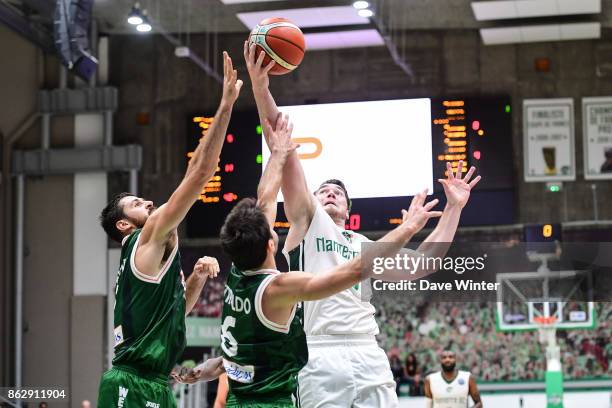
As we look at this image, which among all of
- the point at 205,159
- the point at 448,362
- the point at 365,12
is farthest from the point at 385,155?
the point at 205,159

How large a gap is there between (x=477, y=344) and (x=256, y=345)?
9.45 m

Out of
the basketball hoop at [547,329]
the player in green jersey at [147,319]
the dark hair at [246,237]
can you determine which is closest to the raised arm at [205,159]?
the player in green jersey at [147,319]

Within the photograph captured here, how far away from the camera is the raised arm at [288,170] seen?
504 centimetres

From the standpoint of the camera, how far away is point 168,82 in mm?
14156

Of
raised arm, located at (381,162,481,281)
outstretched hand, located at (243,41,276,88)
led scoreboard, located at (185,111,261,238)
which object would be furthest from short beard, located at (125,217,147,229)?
led scoreboard, located at (185,111,261,238)

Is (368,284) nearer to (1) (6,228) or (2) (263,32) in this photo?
(2) (263,32)

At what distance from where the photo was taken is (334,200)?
19.6ft

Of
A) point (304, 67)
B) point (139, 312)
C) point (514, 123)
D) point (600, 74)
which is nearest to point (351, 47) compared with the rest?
point (304, 67)

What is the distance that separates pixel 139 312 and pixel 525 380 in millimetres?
9290

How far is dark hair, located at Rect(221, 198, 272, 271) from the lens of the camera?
167 inches

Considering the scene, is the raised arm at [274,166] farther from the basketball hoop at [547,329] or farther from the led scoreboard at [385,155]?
the basketball hoop at [547,329]

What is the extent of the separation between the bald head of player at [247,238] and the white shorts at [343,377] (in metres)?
1.42

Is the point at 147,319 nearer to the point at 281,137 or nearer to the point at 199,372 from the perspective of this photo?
the point at 199,372

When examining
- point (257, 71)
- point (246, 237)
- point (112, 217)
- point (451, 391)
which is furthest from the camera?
point (451, 391)
